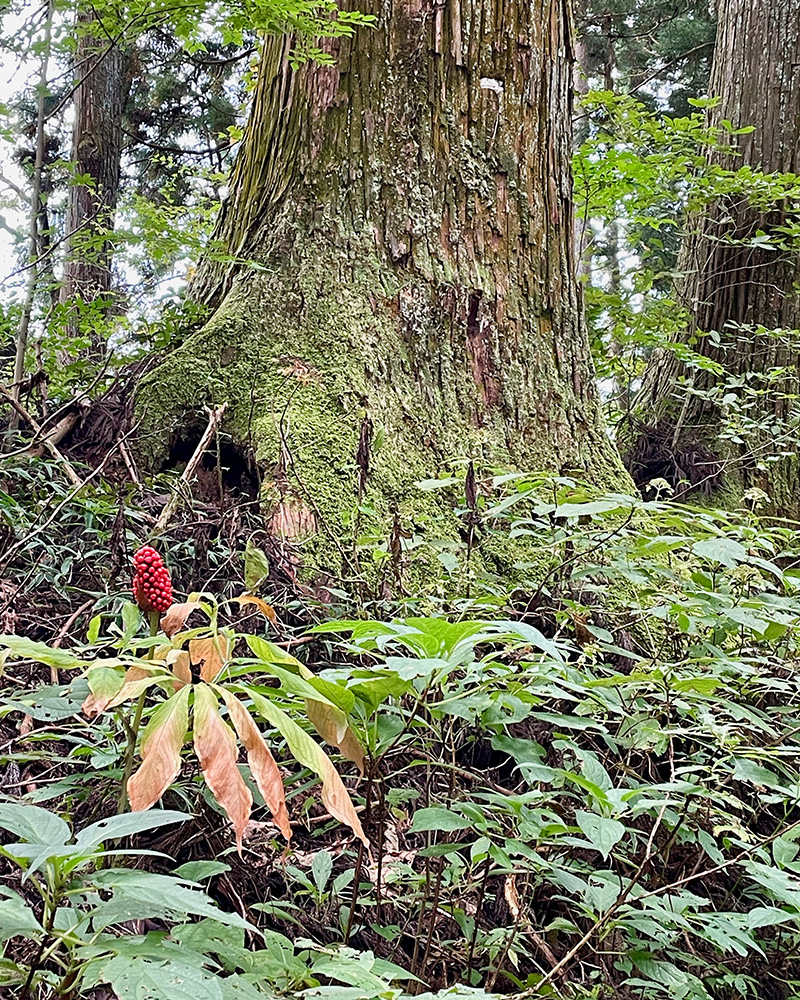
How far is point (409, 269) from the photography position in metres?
3.08

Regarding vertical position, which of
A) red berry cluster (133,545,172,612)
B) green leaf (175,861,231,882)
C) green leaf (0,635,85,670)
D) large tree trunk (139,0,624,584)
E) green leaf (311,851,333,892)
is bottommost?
green leaf (311,851,333,892)

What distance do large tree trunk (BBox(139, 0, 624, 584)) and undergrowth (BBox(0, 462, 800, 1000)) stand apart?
68 centimetres

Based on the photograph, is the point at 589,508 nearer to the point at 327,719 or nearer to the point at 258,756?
the point at 327,719

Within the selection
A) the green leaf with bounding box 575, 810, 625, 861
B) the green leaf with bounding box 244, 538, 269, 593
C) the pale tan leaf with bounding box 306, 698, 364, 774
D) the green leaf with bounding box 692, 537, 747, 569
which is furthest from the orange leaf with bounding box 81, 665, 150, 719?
the green leaf with bounding box 692, 537, 747, 569

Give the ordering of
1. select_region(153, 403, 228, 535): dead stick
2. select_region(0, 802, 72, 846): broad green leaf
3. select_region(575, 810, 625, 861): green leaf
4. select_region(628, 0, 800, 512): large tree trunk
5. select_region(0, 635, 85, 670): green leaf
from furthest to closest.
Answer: select_region(628, 0, 800, 512): large tree trunk < select_region(153, 403, 228, 535): dead stick < select_region(575, 810, 625, 861): green leaf < select_region(0, 635, 85, 670): green leaf < select_region(0, 802, 72, 846): broad green leaf

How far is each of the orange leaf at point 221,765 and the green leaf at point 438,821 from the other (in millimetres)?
371

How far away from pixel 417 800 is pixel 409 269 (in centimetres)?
205

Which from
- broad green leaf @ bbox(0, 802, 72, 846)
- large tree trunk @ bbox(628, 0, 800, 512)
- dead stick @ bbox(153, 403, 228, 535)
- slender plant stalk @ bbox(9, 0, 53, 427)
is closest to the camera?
broad green leaf @ bbox(0, 802, 72, 846)

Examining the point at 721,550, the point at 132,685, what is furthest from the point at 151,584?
the point at 721,550

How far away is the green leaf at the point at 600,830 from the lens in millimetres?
1220

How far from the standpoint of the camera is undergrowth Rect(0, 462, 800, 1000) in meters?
0.98

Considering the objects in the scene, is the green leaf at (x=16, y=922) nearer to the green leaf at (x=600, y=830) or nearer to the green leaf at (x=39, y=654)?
the green leaf at (x=39, y=654)

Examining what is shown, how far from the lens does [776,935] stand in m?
1.73

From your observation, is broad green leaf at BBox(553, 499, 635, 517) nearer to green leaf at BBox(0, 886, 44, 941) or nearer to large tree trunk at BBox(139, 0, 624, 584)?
large tree trunk at BBox(139, 0, 624, 584)
